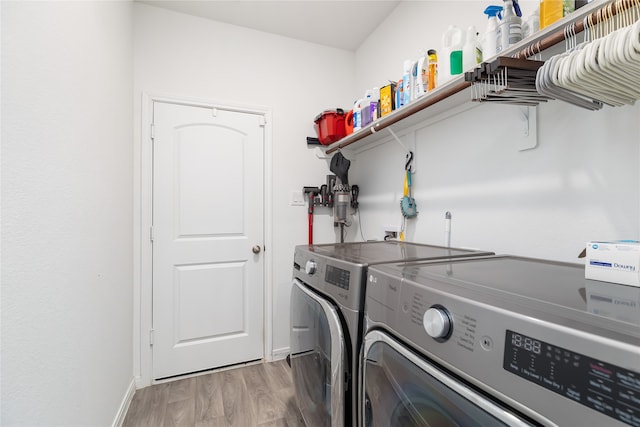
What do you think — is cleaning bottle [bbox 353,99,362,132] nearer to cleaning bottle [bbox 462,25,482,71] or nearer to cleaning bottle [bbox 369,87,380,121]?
cleaning bottle [bbox 369,87,380,121]

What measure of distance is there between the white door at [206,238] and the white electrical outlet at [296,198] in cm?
26

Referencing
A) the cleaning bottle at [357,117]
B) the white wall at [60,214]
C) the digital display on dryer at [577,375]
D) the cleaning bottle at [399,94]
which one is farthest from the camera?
the cleaning bottle at [357,117]

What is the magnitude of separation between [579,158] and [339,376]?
1176 mm

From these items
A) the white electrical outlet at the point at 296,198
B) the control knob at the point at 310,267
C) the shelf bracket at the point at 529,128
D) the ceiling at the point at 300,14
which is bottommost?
the control knob at the point at 310,267

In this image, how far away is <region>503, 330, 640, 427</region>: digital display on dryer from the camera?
35cm

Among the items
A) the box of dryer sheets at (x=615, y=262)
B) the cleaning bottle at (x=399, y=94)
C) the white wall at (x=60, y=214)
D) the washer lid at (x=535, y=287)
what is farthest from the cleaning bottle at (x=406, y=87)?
the white wall at (x=60, y=214)

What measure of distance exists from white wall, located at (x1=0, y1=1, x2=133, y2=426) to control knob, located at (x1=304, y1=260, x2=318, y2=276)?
0.91m

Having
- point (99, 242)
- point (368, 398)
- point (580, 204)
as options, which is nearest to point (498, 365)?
point (368, 398)

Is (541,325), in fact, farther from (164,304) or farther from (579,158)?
(164,304)

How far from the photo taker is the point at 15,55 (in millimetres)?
745

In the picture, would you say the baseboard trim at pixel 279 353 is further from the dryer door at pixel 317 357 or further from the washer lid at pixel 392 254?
the washer lid at pixel 392 254

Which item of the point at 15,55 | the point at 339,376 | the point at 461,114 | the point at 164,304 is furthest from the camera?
the point at 164,304

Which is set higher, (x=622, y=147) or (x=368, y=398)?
(x=622, y=147)

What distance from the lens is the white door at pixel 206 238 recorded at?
6.88ft
